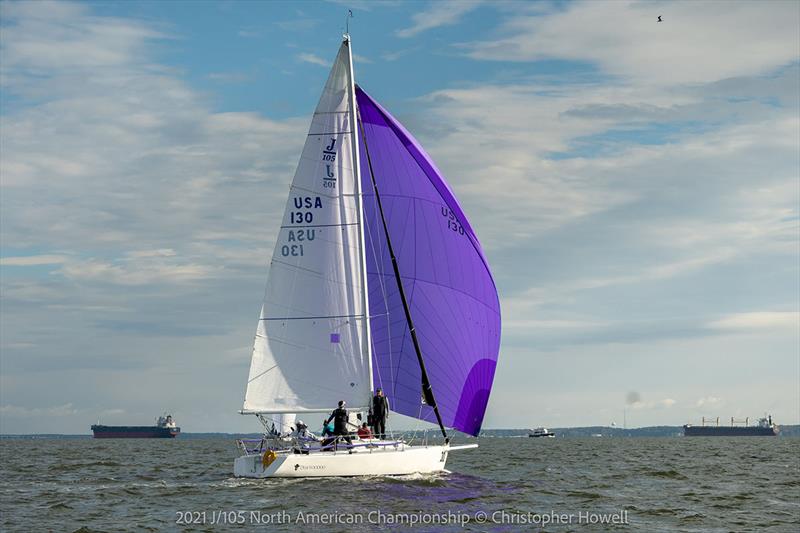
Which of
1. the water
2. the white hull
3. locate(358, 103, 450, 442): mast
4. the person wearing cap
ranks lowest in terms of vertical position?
the water

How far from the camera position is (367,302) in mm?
27781

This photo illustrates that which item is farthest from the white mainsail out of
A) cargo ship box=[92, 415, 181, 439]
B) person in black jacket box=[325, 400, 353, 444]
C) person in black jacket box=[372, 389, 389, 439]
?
cargo ship box=[92, 415, 181, 439]

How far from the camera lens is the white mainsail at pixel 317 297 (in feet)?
90.1

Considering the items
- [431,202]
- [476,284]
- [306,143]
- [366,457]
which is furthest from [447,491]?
[306,143]

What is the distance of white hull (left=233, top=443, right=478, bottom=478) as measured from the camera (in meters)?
25.8

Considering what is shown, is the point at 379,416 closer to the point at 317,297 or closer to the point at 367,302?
the point at 367,302

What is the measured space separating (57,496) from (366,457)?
30.1ft

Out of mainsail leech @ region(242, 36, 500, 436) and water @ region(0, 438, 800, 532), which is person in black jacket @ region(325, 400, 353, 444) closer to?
mainsail leech @ region(242, 36, 500, 436)

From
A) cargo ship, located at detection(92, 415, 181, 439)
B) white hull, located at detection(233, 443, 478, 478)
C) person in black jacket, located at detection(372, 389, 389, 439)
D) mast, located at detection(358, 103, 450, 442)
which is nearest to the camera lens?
white hull, located at detection(233, 443, 478, 478)

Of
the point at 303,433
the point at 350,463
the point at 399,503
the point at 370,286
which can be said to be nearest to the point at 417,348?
the point at 370,286

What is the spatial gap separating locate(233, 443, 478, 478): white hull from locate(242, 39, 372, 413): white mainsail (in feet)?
5.67

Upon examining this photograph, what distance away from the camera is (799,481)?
36.9m

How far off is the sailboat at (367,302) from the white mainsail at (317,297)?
3 cm

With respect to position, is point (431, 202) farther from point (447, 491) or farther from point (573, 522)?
point (573, 522)
